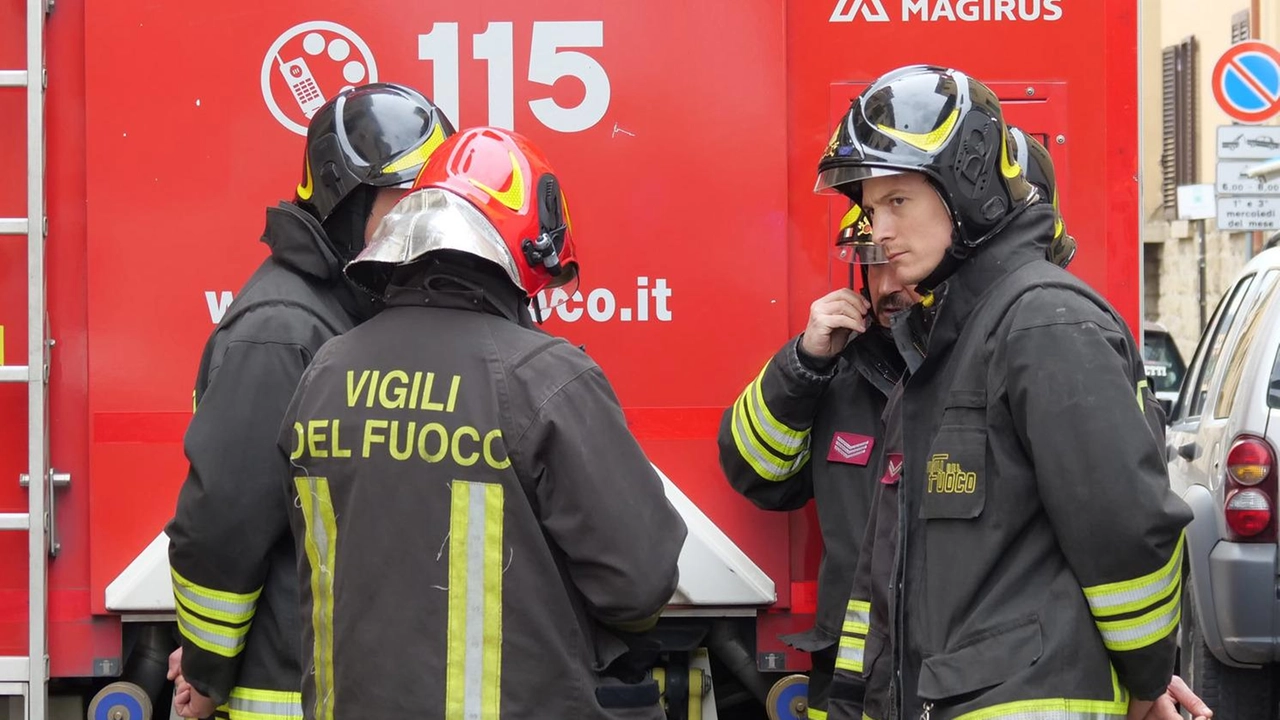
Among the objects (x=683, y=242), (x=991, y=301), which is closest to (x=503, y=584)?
(x=991, y=301)

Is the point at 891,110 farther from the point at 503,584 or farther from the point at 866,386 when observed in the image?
the point at 503,584

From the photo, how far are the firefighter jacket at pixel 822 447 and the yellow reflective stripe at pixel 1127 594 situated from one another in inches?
33.7

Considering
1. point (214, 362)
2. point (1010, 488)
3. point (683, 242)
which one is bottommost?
point (1010, 488)

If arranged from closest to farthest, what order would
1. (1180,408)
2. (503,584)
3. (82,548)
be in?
(503,584), (82,548), (1180,408)

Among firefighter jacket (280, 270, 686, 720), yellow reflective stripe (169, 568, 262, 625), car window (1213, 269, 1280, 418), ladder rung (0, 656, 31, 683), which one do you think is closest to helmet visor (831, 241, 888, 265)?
firefighter jacket (280, 270, 686, 720)

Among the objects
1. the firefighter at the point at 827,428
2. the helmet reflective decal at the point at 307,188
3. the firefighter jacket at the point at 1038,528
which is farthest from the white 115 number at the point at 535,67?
the firefighter jacket at the point at 1038,528

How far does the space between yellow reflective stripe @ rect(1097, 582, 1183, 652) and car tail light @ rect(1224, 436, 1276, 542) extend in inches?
107

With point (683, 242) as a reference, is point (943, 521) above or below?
below

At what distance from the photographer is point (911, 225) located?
2.87 metres

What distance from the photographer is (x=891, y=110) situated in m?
2.86

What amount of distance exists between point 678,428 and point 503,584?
110cm

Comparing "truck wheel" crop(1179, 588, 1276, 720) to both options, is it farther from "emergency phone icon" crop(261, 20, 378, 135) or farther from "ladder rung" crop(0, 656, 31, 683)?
"ladder rung" crop(0, 656, 31, 683)

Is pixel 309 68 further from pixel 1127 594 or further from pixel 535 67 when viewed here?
pixel 1127 594

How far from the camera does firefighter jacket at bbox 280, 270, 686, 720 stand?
8.17ft
